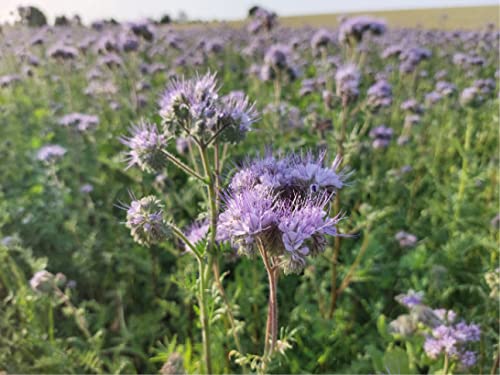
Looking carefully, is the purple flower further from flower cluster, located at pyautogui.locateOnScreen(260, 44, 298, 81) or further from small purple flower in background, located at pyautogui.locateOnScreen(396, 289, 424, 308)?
flower cluster, located at pyautogui.locateOnScreen(260, 44, 298, 81)

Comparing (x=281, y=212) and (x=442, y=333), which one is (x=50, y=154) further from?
(x=442, y=333)

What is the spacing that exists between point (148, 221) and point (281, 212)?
54cm

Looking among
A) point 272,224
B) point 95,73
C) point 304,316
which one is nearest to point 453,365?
point 304,316

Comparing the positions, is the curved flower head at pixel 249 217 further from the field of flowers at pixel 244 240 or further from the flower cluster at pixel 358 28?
the flower cluster at pixel 358 28

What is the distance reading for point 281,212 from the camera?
1.36 m

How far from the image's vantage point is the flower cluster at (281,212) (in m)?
1.32

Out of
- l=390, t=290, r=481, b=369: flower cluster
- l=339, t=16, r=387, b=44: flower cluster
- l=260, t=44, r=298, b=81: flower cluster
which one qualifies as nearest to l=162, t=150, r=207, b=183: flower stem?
l=390, t=290, r=481, b=369: flower cluster

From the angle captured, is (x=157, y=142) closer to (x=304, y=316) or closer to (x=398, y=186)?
(x=304, y=316)

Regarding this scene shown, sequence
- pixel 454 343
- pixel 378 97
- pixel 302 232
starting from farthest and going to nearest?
pixel 378 97, pixel 454 343, pixel 302 232

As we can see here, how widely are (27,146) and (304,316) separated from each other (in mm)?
3606

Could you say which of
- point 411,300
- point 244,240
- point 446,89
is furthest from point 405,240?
point 446,89

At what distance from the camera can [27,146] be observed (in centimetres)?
468

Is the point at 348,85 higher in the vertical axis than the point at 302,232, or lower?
higher

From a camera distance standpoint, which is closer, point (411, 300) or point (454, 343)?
point (454, 343)
